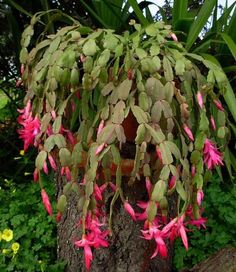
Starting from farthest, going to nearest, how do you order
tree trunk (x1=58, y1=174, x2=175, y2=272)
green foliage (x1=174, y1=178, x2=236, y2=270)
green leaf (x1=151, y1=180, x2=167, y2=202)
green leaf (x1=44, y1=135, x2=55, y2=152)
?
green foliage (x1=174, y1=178, x2=236, y2=270)
tree trunk (x1=58, y1=174, x2=175, y2=272)
green leaf (x1=44, y1=135, x2=55, y2=152)
green leaf (x1=151, y1=180, x2=167, y2=202)

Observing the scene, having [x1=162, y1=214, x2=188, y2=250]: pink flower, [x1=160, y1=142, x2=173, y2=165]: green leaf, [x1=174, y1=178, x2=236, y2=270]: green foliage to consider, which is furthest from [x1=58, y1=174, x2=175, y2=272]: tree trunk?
[x1=160, y1=142, x2=173, y2=165]: green leaf

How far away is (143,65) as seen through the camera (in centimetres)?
154

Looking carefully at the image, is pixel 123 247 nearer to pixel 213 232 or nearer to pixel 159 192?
pixel 213 232

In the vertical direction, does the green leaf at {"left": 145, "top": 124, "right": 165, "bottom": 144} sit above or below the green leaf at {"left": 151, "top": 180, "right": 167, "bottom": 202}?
above

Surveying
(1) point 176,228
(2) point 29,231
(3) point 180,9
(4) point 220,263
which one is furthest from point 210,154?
(2) point 29,231

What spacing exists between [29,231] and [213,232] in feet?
2.78

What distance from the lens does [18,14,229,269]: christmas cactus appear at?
1451mm

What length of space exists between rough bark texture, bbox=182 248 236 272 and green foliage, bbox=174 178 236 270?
0.47 feet

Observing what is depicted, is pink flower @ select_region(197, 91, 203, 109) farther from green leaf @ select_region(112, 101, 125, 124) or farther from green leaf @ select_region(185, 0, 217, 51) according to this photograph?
green leaf @ select_region(185, 0, 217, 51)

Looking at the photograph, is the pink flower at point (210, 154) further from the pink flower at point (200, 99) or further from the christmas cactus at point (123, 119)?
the pink flower at point (200, 99)

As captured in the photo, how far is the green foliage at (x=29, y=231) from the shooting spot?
218cm

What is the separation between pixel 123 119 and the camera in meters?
1.47

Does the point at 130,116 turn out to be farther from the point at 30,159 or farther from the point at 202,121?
the point at 30,159

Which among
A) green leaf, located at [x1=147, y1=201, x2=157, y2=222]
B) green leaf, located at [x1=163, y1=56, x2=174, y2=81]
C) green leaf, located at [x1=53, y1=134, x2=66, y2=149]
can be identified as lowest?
green leaf, located at [x1=147, y1=201, x2=157, y2=222]
